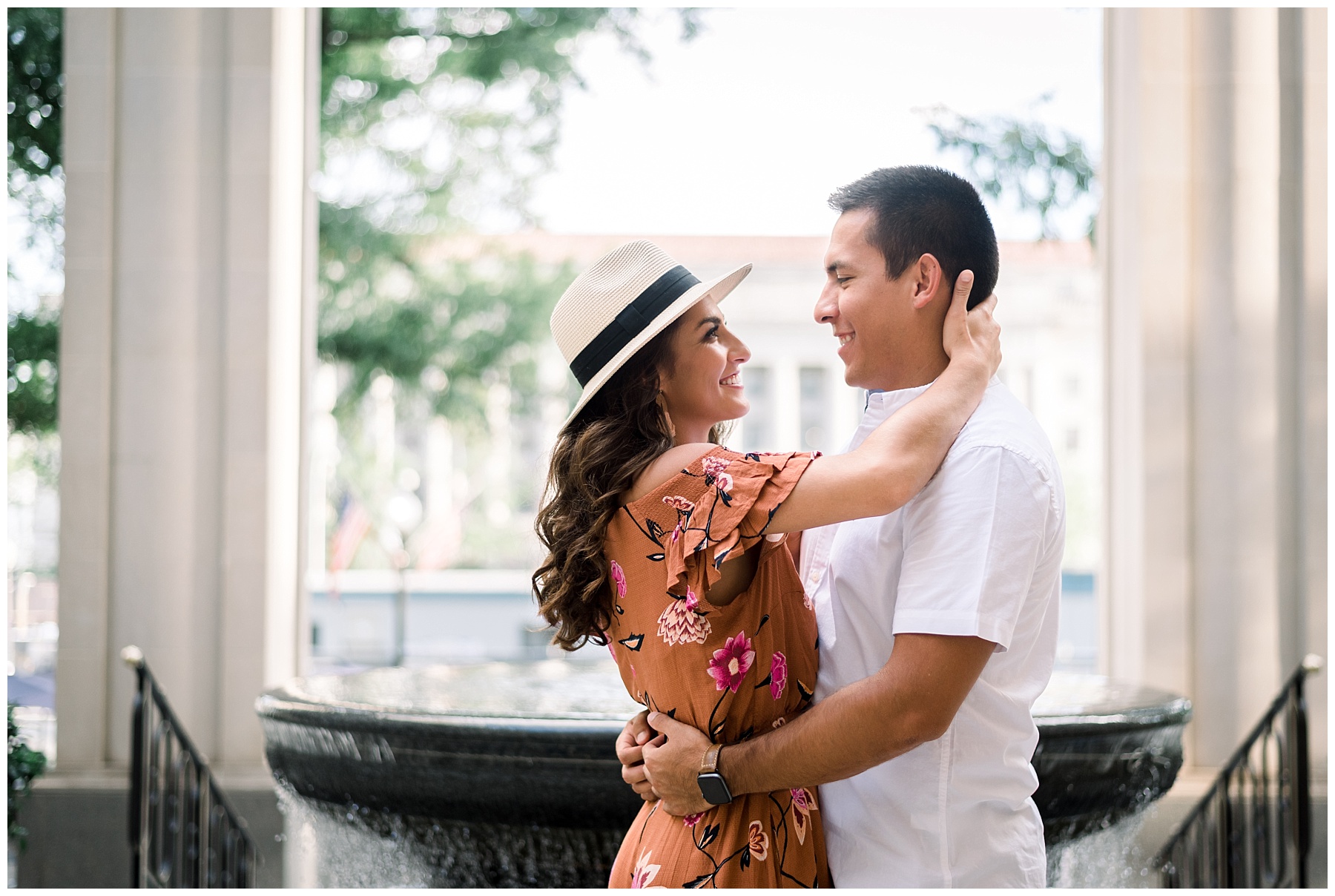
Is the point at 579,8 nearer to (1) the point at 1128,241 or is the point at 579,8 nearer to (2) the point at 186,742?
(1) the point at 1128,241

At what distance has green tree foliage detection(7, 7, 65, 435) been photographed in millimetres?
5395

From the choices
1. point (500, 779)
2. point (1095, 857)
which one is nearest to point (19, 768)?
point (500, 779)

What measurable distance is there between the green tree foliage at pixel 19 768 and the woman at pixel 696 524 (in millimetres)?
3201

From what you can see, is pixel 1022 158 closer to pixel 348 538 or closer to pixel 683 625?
pixel 683 625

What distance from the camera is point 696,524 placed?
1.65 meters

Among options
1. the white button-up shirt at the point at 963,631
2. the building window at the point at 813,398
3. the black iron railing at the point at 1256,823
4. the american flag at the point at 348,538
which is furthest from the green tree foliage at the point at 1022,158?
the building window at the point at 813,398

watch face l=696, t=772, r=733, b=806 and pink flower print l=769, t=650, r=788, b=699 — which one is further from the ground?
pink flower print l=769, t=650, r=788, b=699

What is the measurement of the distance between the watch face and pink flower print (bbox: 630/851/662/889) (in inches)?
6.2

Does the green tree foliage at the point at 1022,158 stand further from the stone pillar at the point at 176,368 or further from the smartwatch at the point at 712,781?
the smartwatch at the point at 712,781

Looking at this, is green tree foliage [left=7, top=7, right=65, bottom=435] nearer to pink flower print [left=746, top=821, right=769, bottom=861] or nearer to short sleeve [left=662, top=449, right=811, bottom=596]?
short sleeve [left=662, top=449, right=811, bottom=596]

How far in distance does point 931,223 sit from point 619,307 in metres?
0.55

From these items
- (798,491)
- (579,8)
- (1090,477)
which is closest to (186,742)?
(798,491)

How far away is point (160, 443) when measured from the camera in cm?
510

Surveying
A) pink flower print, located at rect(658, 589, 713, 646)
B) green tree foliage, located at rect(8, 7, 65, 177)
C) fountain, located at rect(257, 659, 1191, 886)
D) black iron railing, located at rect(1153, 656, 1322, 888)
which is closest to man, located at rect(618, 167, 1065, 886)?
pink flower print, located at rect(658, 589, 713, 646)
